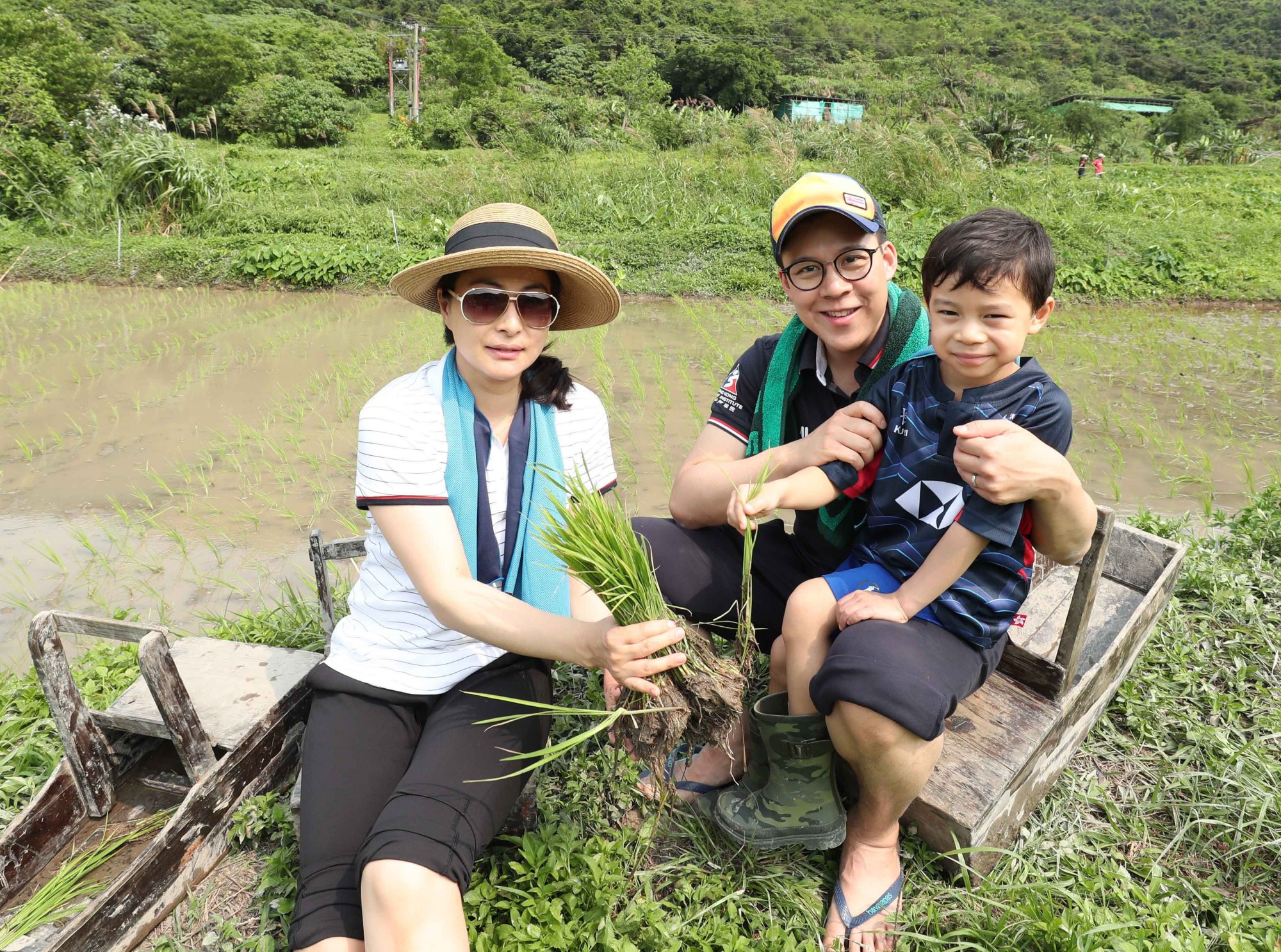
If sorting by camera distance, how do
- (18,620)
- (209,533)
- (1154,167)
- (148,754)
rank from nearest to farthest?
(148,754)
(18,620)
(209,533)
(1154,167)

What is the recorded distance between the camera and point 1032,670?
1.98 meters

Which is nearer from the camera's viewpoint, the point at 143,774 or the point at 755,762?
the point at 755,762

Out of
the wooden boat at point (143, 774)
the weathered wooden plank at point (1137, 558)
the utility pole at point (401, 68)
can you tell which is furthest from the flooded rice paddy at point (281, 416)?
the utility pole at point (401, 68)

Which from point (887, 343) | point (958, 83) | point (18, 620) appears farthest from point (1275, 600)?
point (958, 83)

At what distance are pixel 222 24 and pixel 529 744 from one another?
45.1 m

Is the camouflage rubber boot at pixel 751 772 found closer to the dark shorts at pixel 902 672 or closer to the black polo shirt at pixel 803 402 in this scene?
the dark shorts at pixel 902 672

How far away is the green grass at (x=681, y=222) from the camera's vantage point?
850 cm

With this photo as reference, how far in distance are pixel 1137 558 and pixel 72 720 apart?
10.00ft

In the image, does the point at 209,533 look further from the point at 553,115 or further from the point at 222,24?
the point at 222,24

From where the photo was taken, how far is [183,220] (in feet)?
33.0

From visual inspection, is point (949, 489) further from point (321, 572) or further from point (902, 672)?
point (321, 572)

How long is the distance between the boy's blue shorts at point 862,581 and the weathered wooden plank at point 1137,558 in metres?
1.08

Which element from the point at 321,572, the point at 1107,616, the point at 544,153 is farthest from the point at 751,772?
the point at 544,153

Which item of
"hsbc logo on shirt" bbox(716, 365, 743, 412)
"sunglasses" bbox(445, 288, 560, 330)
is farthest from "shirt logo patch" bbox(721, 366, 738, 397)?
"sunglasses" bbox(445, 288, 560, 330)
